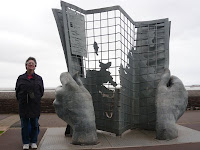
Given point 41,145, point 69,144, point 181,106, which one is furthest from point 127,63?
point 41,145

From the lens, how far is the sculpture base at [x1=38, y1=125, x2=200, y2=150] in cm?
530

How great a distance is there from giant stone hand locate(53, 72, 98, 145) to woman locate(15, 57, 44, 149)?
1.64 feet

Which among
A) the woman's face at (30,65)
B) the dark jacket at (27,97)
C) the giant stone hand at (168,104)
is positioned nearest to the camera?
the dark jacket at (27,97)

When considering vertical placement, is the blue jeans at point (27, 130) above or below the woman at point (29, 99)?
below

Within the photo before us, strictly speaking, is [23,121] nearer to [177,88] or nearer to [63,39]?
[63,39]

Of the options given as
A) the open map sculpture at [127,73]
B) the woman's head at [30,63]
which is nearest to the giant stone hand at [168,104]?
the open map sculpture at [127,73]

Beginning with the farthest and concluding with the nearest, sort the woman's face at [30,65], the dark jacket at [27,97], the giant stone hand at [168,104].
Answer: the giant stone hand at [168,104] → the woman's face at [30,65] → the dark jacket at [27,97]

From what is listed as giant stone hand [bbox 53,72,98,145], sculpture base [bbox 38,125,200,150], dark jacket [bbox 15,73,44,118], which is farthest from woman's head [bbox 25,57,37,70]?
sculpture base [bbox 38,125,200,150]

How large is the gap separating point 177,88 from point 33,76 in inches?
140

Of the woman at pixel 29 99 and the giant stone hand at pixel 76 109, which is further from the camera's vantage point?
the giant stone hand at pixel 76 109

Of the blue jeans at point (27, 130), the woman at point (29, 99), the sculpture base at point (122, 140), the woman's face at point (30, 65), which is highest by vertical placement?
the woman's face at point (30, 65)

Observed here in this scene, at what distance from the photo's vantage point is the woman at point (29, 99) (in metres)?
5.16

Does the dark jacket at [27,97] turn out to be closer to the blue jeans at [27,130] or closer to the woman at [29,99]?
the woman at [29,99]

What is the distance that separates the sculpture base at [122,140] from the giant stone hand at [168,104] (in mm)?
227
